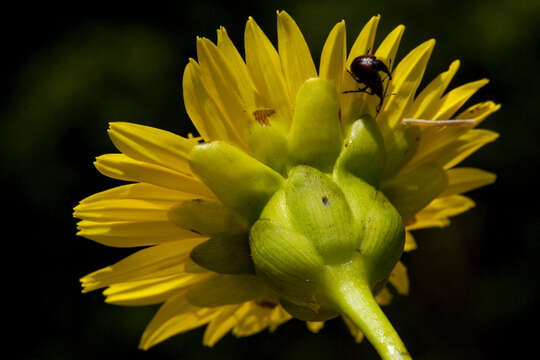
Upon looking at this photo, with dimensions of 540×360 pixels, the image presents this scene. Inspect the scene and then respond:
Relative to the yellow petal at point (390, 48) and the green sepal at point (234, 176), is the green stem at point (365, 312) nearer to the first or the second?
the green sepal at point (234, 176)

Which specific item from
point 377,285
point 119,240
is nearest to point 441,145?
point 377,285

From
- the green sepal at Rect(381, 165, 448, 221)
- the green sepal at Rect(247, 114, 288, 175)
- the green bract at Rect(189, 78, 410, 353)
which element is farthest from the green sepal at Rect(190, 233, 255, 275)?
the green sepal at Rect(381, 165, 448, 221)

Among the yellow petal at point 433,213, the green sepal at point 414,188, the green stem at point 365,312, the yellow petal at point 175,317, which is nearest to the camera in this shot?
the green stem at point 365,312

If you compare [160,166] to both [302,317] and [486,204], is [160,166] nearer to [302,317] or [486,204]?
[302,317]

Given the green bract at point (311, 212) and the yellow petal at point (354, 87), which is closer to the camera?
the green bract at point (311, 212)

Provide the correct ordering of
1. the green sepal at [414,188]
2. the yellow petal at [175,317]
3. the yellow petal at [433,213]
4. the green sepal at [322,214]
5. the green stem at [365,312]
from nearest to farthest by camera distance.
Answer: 1. the green stem at [365,312]
2. the green sepal at [322,214]
3. the green sepal at [414,188]
4. the yellow petal at [175,317]
5. the yellow petal at [433,213]

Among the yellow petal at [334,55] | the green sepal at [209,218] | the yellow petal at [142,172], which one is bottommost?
the green sepal at [209,218]

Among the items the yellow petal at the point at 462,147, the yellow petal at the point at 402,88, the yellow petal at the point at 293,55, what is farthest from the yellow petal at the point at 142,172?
the yellow petal at the point at 462,147
